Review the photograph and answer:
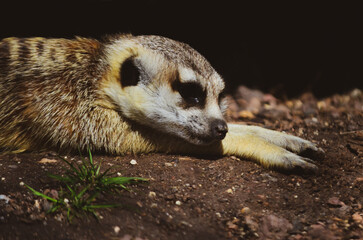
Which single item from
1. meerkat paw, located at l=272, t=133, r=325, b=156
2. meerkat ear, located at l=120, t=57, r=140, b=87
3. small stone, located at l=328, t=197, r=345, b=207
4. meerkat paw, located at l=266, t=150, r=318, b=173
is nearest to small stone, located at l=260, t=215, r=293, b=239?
small stone, located at l=328, t=197, r=345, b=207

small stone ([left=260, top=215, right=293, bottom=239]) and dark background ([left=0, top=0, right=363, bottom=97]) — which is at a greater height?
dark background ([left=0, top=0, right=363, bottom=97])

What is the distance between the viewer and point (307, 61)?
5.42 m

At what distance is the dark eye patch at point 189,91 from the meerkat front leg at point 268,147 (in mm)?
516

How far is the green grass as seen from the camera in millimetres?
2348

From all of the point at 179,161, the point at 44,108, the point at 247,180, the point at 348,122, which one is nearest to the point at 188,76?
the point at 179,161

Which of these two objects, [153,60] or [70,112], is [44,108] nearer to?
[70,112]

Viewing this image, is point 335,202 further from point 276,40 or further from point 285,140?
point 276,40

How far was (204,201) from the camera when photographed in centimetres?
275

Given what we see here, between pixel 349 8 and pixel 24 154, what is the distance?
14.0 feet

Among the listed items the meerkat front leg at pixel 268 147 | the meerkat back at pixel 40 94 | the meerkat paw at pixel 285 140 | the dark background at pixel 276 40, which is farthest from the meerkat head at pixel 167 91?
the dark background at pixel 276 40

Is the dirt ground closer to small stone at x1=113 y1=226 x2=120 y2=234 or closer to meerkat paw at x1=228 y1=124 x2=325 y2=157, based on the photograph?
small stone at x1=113 y1=226 x2=120 y2=234

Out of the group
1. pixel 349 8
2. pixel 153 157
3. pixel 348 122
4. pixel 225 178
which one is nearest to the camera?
pixel 225 178

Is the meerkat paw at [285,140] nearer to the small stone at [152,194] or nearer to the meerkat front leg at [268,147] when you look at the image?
the meerkat front leg at [268,147]

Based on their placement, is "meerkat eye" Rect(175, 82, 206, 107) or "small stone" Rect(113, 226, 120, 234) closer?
"small stone" Rect(113, 226, 120, 234)
